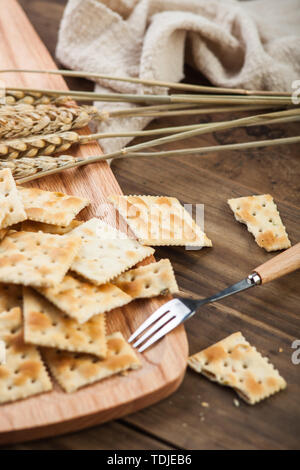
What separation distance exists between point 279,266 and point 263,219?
35 cm

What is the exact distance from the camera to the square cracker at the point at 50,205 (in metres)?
1.68

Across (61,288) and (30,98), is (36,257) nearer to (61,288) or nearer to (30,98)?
(61,288)

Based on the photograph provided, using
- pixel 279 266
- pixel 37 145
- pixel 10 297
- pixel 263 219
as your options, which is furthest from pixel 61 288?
pixel 263 219

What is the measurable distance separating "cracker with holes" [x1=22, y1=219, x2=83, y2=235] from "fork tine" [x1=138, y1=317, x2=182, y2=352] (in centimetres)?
51

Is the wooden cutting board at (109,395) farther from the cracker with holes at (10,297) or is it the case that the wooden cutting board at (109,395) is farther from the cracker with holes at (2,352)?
the cracker with holes at (10,297)

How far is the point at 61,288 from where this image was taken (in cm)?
146

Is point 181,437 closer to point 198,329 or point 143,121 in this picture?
point 198,329

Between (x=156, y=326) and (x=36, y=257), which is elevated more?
(x=36, y=257)

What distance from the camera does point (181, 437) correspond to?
1.39 meters

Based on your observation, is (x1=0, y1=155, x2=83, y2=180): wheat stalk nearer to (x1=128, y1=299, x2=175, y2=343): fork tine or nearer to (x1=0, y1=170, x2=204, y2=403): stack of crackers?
(x1=0, y1=170, x2=204, y2=403): stack of crackers

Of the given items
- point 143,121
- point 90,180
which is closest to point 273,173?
point 143,121

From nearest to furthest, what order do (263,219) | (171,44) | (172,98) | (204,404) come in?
1. (204,404)
2. (263,219)
3. (172,98)
4. (171,44)

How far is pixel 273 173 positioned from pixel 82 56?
3.80 feet

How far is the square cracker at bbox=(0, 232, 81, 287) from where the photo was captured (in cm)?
143
